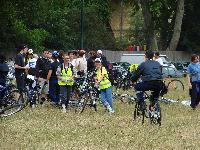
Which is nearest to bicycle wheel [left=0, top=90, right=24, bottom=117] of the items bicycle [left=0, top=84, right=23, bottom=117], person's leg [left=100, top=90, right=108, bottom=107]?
bicycle [left=0, top=84, right=23, bottom=117]

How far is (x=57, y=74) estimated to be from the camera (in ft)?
62.8

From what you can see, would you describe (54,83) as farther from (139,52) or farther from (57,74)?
(139,52)

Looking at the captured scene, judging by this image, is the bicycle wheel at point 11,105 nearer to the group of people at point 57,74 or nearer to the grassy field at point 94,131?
the grassy field at point 94,131

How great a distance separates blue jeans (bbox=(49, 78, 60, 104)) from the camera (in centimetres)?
1992

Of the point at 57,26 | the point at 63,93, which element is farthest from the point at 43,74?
the point at 57,26

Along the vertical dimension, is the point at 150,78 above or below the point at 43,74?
above

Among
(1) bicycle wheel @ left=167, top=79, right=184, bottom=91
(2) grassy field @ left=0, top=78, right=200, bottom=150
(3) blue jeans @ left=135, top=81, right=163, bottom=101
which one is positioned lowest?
(1) bicycle wheel @ left=167, top=79, right=184, bottom=91

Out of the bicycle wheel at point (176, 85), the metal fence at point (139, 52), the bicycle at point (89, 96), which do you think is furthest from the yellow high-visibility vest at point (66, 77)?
the metal fence at point (139, 52)

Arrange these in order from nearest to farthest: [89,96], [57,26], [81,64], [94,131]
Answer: [94,131] < [89,96] < [81,64] < [57,26]

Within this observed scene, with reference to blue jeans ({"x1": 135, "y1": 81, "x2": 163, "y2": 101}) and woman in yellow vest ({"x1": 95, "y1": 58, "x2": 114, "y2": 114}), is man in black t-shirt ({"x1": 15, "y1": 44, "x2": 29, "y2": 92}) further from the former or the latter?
blue jeans ({"x1": 135, "y1": 81, "x2": 163, "y2": 101})

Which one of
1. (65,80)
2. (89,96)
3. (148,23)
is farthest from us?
(148,23)

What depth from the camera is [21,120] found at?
53.3 feet

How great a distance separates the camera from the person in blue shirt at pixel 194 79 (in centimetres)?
2016

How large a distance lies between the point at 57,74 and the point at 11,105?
2725 mm
